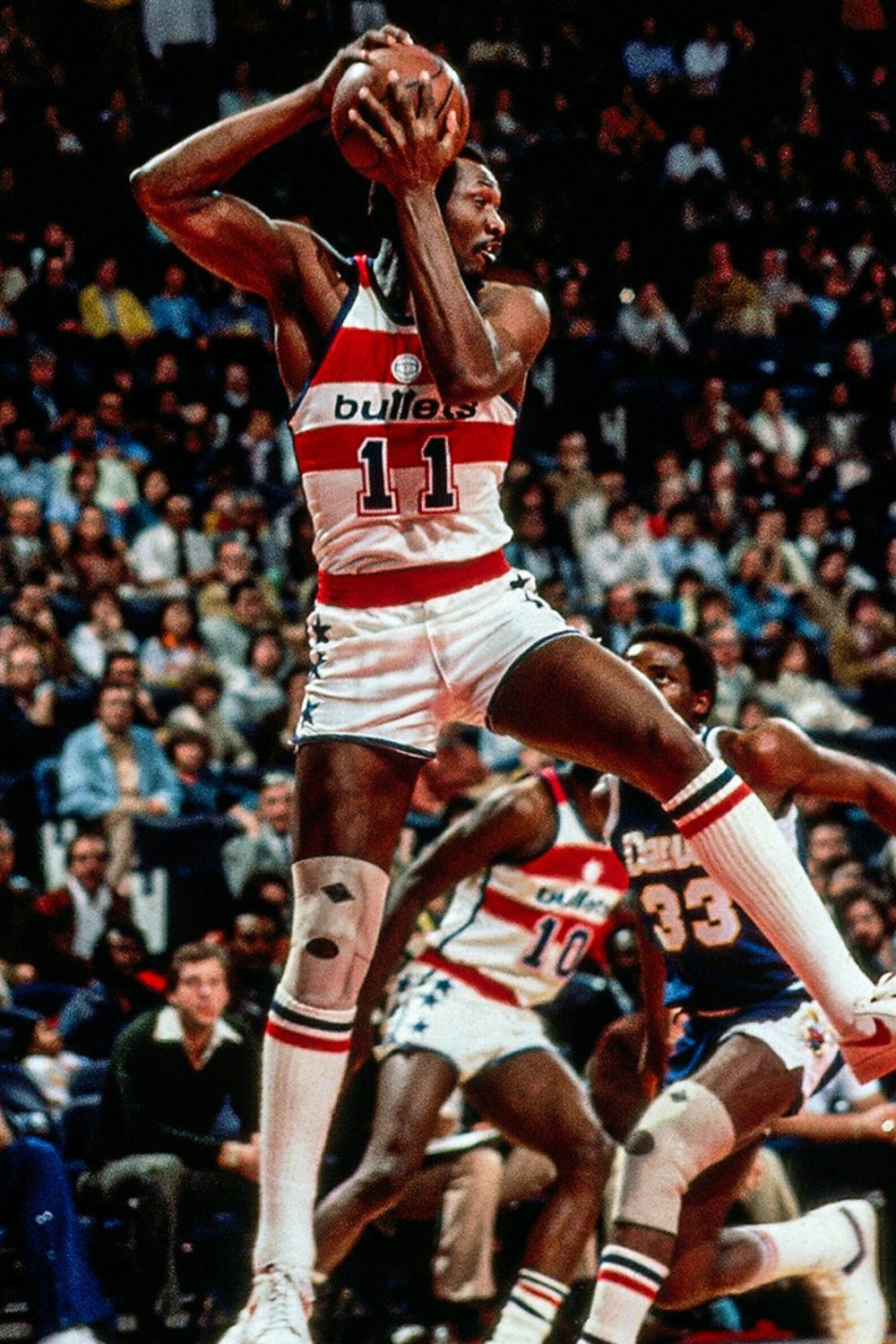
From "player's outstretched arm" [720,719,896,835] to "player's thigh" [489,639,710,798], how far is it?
130cm

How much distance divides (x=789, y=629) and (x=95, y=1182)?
24.3 ft

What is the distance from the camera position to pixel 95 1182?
7.18m

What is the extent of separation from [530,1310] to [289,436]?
30.2 ft

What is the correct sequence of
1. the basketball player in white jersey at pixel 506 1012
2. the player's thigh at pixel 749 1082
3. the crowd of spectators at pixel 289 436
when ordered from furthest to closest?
the crowd of spectators at pixel 289 436, the basketball player in white jersey at pixel 506 1012, the player's thigh at pixel 749 1082

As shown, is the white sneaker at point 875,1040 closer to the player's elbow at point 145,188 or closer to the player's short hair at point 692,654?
the player's short hair at point 692,654

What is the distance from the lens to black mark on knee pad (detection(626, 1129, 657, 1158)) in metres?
5.18

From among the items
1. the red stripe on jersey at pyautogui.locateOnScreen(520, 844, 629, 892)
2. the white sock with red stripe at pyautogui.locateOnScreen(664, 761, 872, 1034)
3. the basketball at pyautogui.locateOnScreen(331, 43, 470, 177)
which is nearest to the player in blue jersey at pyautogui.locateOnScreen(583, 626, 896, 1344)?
the red stripe on jersey at pyautogui.locateOnScreen(520, 844, 629, 892)

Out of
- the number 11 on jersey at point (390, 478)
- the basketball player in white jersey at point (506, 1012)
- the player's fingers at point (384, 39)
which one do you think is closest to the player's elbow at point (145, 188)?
the player's fingers at point (384, 39)

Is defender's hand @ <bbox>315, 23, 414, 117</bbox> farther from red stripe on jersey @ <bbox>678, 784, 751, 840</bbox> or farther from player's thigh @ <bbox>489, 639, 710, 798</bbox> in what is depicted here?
red stripe on jersey @ <bbox>678, 784, 751, 840</bbox>

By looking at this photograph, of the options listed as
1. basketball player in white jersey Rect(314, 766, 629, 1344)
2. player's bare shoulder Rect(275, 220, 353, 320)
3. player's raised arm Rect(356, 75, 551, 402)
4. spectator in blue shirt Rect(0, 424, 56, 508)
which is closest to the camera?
player's raised arm Rect(356, 75, 551, 402)

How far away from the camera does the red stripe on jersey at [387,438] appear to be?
4.28 metres

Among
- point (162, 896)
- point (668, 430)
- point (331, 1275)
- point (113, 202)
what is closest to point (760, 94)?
point (668, 430)

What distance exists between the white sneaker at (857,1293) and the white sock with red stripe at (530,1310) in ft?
2.74

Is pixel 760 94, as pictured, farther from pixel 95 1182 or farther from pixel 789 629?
pixel 95 1182
